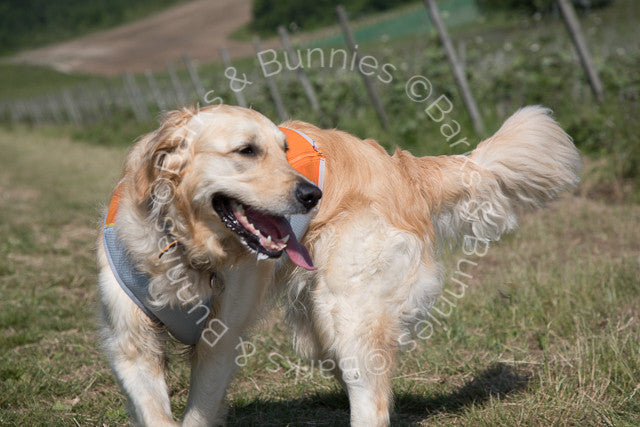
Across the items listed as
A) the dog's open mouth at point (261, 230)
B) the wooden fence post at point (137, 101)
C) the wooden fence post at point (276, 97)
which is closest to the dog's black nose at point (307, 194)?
the dog's open mouth at point (261, 230)

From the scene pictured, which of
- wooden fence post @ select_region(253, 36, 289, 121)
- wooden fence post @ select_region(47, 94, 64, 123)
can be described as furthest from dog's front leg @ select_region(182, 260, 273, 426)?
wooden fence post @ select_region(47, 94, 64, 123)

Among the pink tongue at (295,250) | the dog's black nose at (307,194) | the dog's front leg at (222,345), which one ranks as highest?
the dog's black nose at (307,194)

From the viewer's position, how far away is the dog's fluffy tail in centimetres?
324

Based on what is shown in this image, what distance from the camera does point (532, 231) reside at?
5793 millimetres

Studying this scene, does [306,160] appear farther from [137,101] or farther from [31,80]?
[31,80]

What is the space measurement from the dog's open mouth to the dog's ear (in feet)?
0.68

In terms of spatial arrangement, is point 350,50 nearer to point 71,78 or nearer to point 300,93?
point 300,93

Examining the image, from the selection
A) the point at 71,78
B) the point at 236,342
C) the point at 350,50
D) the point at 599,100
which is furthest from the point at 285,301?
the point at 71,78

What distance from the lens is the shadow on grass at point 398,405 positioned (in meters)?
3.28

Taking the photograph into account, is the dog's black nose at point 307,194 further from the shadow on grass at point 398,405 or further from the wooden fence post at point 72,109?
the wooden fence post at point 72,109

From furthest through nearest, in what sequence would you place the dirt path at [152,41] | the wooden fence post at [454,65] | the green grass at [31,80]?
the green grass at [31,80] → the dirt path at [152,41] → the wooden fence post at [454,65]

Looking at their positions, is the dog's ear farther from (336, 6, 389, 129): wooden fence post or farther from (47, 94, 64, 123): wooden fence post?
(47, 94, 64, 123): wooden fence post

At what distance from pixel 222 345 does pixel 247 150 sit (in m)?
0.88

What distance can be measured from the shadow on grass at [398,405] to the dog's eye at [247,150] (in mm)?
1424
